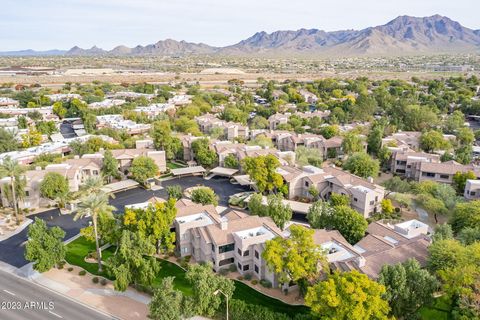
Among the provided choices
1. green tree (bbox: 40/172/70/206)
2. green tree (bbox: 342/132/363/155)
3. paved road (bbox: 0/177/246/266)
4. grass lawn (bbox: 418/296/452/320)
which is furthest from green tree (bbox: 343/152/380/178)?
green tree (bbox: 40/172/70/206)

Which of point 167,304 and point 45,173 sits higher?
point 45,173

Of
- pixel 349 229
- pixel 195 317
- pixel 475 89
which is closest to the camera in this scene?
pixel 195 317

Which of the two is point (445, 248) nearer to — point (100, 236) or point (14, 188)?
point (100, 236)

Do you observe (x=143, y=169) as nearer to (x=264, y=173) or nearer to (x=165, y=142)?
(x=165, y=142)

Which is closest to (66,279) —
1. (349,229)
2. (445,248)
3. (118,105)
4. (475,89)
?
(349,229)

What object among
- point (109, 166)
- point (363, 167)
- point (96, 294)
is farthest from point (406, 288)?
point (109, 166)

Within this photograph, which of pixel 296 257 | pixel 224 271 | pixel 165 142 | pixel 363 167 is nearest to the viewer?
pixel 296 257

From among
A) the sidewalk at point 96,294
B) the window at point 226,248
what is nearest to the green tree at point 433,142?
the window at point 226,248
